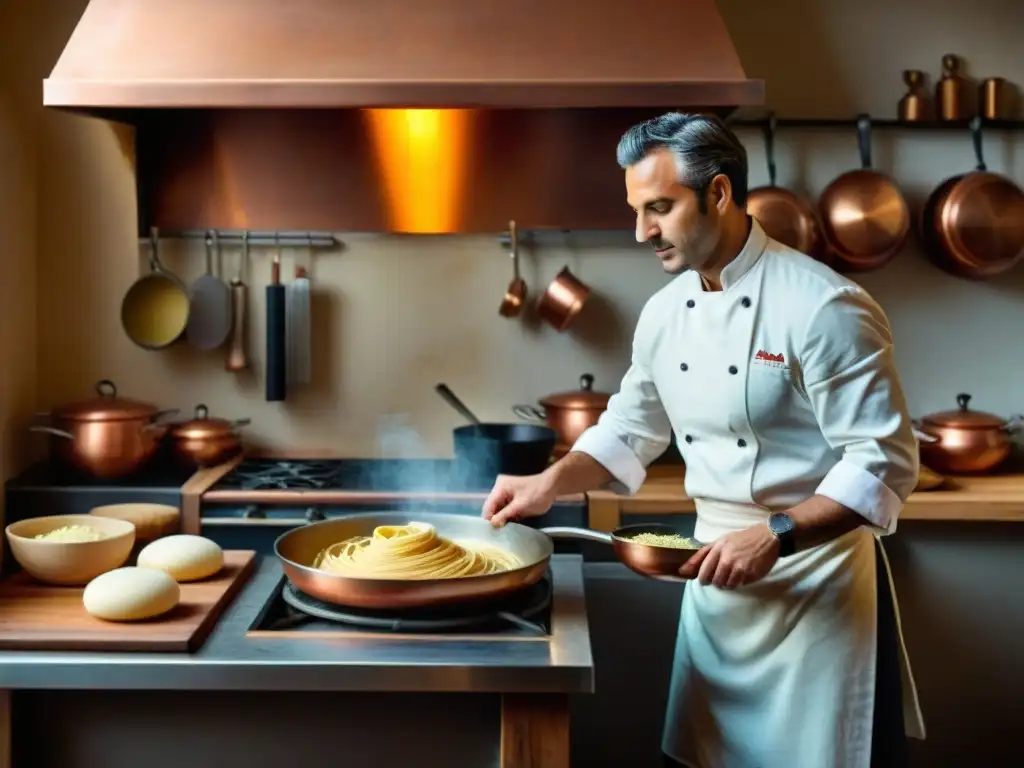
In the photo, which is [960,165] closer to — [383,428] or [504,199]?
[504,199]

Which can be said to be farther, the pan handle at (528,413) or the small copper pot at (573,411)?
the pan handle at (528,413)

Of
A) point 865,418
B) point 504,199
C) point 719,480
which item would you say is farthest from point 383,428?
point 865,418

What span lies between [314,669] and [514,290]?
5.50 ft

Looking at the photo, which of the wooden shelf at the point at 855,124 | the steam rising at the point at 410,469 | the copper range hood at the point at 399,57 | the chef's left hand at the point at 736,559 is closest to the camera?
the chef's left hand at the point at 736,559

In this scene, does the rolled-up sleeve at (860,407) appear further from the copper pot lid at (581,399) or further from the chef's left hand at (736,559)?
the copper pot lid at (581,399)

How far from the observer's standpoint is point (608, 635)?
2627 millimetres

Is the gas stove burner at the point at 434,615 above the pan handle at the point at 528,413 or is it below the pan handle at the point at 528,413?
below

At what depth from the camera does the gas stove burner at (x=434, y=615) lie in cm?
169

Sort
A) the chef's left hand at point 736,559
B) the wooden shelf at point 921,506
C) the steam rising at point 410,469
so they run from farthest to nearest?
the steam rising at point 410,469
the wooden shelf at point 921,506
the chef's left hand at point 736,559

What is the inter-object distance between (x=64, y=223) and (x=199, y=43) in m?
0.89

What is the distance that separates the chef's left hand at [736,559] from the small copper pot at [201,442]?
165 centimetres

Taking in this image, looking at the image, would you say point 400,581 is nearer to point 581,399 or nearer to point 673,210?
point 673,210

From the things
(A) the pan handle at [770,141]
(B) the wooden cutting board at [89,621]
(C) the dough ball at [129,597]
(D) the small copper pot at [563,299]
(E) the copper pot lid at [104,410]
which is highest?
(A) the pan handle at [770,141]

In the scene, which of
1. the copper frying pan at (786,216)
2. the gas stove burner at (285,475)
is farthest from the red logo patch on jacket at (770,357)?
the gas stove burner at (285,475)
